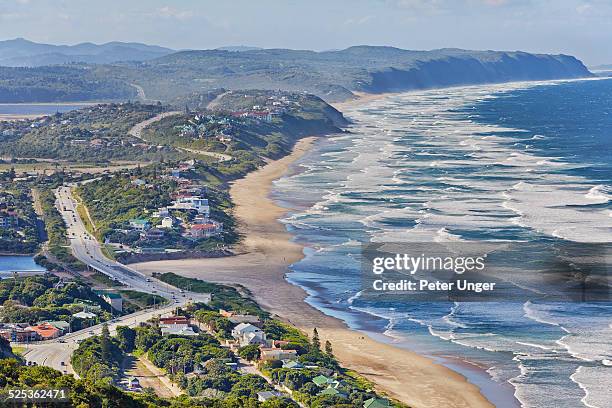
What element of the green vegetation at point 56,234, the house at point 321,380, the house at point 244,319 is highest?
the house at point 321,380

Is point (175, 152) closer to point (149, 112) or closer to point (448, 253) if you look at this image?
point (149, 112)

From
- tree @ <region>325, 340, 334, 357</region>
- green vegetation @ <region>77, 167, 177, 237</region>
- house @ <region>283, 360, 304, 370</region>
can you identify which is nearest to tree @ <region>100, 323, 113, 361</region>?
house @ <region>283, 360, 304, 370</region>

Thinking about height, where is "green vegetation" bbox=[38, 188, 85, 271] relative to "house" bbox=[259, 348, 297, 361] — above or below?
below

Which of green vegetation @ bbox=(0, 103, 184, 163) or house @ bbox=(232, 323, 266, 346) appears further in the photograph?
green vegetation @ bbox=(0, 103, 184, 163)

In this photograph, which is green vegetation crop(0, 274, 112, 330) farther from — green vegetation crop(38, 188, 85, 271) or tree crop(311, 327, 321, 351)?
tree crop(311, 327, 321, 351)

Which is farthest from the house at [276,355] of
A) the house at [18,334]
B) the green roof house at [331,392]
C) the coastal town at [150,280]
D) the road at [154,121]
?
the road at [154,121]

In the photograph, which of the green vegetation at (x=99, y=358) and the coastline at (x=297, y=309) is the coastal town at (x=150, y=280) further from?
the coastline at (x=297, y=309)

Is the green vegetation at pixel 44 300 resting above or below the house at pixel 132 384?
below
